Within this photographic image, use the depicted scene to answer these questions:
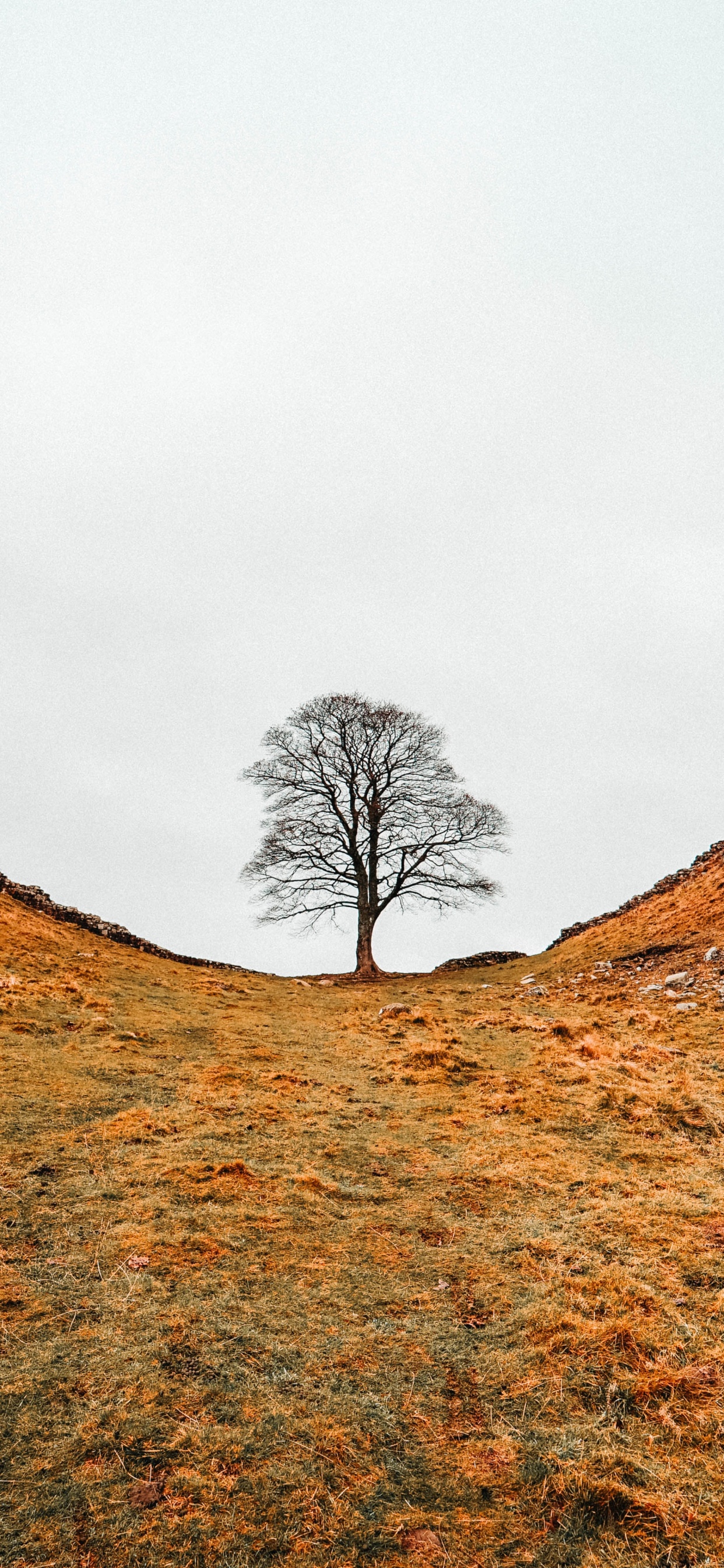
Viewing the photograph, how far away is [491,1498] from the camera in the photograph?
287 cm

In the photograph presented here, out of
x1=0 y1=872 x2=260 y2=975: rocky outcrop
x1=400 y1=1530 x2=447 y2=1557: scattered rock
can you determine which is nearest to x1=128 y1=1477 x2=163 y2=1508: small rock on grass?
x1=400 y1=1530 x2=447 y2=1557: scattered rock

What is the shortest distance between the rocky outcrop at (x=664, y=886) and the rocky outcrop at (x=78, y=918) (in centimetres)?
1218

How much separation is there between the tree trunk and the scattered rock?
25301mm

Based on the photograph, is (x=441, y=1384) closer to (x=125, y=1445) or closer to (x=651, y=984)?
(x=125, y=1445)

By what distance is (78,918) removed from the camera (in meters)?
20.6

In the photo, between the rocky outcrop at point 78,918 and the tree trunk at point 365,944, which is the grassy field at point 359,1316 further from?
the tree trunk at point 365,944

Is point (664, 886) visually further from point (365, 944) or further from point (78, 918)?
point (78, 918)

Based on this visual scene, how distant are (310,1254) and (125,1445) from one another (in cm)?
173

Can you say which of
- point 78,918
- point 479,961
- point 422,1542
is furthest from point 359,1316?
point 479,961

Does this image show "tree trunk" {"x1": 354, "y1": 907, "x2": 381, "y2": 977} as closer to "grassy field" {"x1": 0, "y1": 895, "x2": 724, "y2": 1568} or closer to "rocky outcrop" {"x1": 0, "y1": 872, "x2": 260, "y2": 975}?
"rocky outcrop" {"x1": 0, "y1": 872, "x2": 260, "y2": 975}

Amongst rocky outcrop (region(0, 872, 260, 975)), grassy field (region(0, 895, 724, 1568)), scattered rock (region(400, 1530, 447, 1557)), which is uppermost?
rocky outcrop (region(0, 872, 260, 975))

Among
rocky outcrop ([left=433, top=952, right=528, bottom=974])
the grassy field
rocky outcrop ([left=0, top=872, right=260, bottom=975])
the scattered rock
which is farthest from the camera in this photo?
rocky outcrop ([left=433, top=952, right=528, bottom=974])

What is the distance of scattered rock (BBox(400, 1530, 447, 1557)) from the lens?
2.63 metres

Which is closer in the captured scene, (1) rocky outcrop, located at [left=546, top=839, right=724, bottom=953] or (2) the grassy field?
(2) the grassy field
